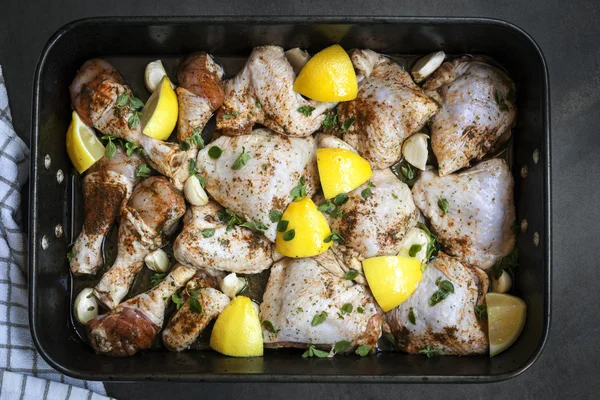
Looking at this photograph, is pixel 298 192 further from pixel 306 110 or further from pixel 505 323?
pixel 505 323

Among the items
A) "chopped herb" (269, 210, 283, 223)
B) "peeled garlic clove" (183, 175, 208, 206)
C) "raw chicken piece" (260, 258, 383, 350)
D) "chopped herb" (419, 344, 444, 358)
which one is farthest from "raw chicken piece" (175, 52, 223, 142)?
"chopped herb" (419, 344, 444, 358)

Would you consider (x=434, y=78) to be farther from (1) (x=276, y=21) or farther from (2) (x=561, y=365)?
(2) (x=561, y=365)

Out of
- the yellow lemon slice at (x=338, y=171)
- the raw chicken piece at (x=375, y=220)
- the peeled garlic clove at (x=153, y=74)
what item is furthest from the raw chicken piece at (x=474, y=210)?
the peeled garlic clove at (x=153, y=74)

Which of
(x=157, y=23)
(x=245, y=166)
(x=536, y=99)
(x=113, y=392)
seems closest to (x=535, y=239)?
(x=536, y=99)

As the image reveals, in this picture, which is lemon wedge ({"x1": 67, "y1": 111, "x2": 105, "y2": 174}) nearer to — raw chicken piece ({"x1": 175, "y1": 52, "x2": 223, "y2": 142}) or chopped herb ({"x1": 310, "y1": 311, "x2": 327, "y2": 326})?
raw chicken piece ({"x1": 175, "y1": 52, "x2": 223, "y2": 142})

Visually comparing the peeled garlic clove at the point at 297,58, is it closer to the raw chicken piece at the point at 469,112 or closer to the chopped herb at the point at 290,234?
the raw chicken piece at the point at 469,112

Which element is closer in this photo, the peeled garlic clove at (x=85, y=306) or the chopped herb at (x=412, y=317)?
the chopped herb at (x=412, y=317)
